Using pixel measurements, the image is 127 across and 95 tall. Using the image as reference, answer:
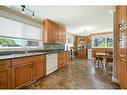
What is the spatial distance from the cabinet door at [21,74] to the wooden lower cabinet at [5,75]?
0.14m

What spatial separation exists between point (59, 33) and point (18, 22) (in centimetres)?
265

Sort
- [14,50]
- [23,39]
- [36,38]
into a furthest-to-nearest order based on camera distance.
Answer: [36,38] → [23,39] → [14,50]

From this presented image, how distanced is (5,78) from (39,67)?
1391 mm

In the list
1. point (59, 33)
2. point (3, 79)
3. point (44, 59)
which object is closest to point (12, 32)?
point (44, 59)

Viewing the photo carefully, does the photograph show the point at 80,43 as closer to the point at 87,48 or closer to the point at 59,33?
the point at 87,48

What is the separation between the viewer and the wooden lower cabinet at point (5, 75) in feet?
7.38

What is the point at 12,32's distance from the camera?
3600mm

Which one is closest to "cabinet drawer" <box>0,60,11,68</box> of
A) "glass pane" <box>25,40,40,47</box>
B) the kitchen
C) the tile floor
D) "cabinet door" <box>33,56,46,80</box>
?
the kitchen

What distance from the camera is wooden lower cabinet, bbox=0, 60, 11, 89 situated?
225 centimetres

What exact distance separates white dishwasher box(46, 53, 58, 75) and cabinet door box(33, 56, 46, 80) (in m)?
0.27

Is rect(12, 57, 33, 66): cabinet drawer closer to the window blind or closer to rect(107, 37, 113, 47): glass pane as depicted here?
the window blind

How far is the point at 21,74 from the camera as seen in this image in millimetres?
2801

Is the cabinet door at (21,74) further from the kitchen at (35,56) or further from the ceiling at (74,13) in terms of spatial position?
the ceiling at (74,13)
